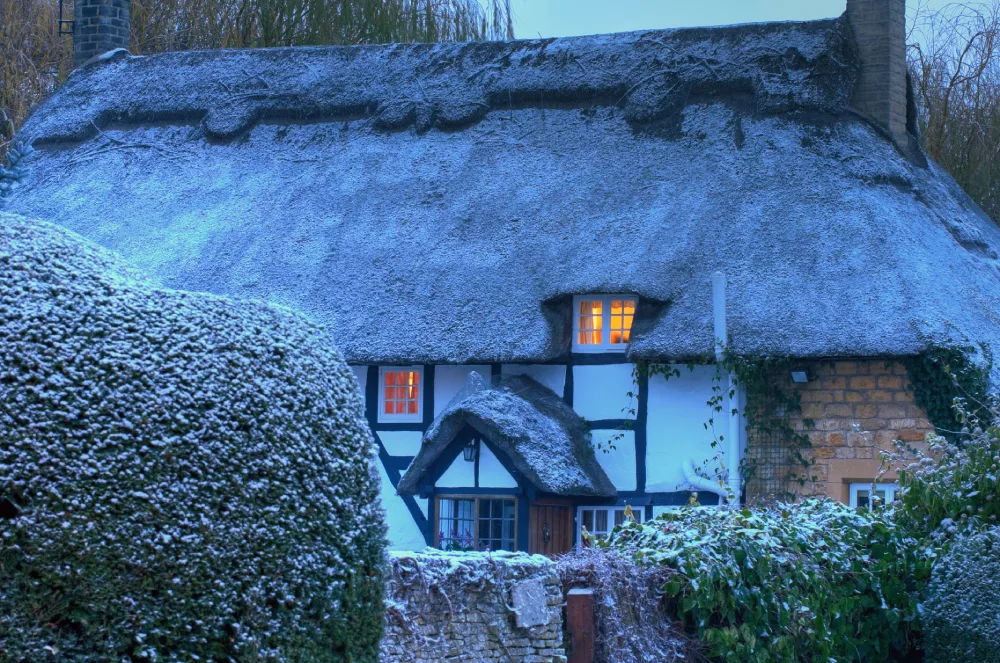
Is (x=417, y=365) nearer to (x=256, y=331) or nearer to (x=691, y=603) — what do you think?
(x=691, y=603)

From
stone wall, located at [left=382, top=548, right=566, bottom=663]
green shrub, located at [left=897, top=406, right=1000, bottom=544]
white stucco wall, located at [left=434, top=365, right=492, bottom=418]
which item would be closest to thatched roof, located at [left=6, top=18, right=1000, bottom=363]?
white stucco wall, located at [left=434, top=365, right=492, bottom=418]

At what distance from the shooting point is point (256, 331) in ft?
14.8

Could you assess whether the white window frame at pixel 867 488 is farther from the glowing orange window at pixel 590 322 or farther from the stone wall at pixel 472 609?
the stone wall at pixel 472 609

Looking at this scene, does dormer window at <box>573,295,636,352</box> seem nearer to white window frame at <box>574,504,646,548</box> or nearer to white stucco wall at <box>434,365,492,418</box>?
white stucco wall at <box>434,365,492,418</box>

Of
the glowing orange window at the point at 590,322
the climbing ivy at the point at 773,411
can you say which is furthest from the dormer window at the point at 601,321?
Result: the climbing ivy at the point at 773,411

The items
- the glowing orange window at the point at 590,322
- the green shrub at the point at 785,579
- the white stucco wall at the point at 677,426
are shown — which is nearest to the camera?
the green shrub at the point at 785,579

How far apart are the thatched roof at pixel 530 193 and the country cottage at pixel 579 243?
38mm

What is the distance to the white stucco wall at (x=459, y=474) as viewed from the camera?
44.1ft

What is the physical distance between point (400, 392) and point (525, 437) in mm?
2043

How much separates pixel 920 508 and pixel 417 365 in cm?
655

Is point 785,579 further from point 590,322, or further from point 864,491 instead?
point 590,322

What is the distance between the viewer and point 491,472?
13.4m

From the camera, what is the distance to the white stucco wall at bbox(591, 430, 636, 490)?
1366 centimetres

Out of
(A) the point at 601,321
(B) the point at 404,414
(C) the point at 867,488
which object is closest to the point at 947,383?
(C) the point at 867,488
